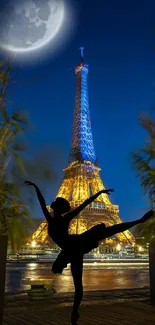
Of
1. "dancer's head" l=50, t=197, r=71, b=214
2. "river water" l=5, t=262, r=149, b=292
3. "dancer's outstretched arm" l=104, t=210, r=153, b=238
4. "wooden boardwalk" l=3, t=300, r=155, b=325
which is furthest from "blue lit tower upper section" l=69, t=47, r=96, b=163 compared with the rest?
"dancer's outstretched arm" l=104, t=210, r=153, b=238

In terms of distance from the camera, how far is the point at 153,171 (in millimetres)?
7234

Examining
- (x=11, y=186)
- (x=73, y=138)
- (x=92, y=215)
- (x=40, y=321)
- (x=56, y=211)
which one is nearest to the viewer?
(x=56, y=211)

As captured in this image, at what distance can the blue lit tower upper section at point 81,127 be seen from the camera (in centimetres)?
6094

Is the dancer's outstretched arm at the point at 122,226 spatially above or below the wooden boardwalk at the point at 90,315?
above

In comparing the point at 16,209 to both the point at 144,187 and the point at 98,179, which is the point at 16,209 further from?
the point at 98,179

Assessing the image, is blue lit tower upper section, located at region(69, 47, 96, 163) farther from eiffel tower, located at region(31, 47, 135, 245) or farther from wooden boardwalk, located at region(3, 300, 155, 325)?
wooden boardwalk, located at region(3, 300, 155, 325)

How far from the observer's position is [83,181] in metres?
56.0

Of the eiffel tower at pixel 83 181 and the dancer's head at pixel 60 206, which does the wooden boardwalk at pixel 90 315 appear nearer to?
the dancer's head at pixel 60 206

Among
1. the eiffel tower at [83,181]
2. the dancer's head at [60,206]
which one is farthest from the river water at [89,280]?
the eiffel tower at [83,181]

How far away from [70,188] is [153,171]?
49500mm

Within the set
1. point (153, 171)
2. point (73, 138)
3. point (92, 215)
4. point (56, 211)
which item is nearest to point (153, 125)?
point (153, 171)

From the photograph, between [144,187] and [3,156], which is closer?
[3,156]

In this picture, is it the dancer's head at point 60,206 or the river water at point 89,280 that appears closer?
the dancer's head at point 60,206

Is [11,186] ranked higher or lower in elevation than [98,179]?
lower
